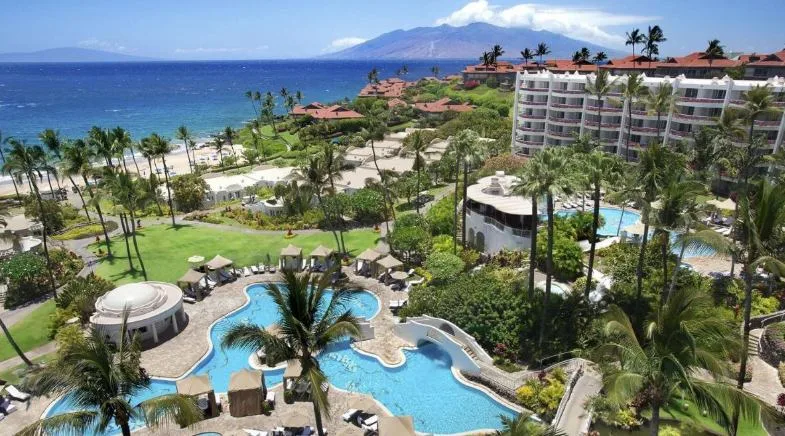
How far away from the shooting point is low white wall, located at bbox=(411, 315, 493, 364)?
92.8ft

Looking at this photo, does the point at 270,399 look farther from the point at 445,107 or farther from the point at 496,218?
the point at 445,107

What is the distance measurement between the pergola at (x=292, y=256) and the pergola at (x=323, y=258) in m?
1.14

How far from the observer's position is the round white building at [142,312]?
3028cm

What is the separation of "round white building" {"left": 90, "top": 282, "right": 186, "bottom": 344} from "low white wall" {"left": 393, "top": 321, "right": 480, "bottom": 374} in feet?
47.7

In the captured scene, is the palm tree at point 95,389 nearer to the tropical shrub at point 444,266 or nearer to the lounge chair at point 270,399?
the lounge chair at point 270,399

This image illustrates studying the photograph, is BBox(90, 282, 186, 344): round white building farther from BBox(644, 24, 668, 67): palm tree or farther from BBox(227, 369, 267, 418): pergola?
BBox(644, 24, 668, 67): palm tree

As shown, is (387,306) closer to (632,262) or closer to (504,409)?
(504,409)

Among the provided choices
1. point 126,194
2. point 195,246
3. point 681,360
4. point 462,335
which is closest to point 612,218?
point 462,335

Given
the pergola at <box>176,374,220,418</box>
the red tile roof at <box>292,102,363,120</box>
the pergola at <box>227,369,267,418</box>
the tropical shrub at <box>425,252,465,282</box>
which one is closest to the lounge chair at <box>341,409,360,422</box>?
the pergola at <box>227,369,267,418</box>

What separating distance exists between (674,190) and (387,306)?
65.0ft

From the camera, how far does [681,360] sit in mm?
15148

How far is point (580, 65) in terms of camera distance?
118 metres

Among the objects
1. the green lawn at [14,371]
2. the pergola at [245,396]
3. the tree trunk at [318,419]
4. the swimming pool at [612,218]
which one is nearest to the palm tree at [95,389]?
the tree trunk at [318,419]

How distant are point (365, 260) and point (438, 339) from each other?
12230 mm
